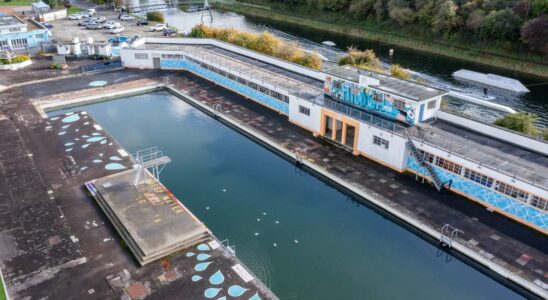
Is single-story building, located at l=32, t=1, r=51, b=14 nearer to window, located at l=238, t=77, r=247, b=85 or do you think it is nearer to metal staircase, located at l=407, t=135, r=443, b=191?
window, located at l=238, t=77, r=247, b=85

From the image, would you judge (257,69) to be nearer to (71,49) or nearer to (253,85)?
(253,85)

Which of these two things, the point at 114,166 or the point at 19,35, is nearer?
the point at 114,166

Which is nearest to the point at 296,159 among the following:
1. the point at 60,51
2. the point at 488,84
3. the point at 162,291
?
the point at 162,291

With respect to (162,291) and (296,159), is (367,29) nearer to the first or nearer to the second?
(296,159)

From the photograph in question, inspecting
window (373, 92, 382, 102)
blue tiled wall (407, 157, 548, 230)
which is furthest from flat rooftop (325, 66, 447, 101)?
blue tiled wall (407, 157, 548, 230)

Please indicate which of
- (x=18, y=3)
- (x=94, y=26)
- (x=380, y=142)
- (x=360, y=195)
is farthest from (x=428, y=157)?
(x=18, y=3)

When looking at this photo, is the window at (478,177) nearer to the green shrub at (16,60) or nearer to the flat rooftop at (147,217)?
the flat rooftop at (147,217)
